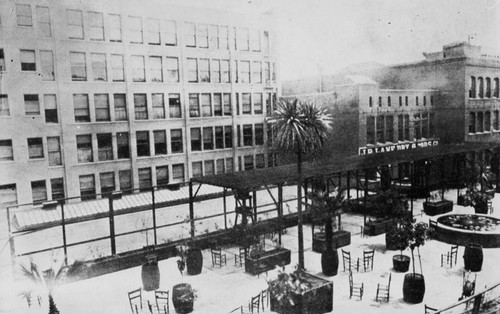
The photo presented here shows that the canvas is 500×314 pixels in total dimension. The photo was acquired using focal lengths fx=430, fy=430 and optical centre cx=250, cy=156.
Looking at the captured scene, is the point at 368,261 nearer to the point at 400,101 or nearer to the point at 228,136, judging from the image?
the point at 228,136

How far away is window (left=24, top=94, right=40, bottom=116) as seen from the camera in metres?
34.7

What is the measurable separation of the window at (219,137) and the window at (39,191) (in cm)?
1683

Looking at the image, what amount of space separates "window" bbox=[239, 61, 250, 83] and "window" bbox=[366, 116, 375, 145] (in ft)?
44.5

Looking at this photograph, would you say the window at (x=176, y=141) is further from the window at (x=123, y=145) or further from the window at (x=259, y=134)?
the window at (x=259, y=134)

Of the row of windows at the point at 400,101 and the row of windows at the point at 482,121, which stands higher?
the row of windows at the point at 400,101

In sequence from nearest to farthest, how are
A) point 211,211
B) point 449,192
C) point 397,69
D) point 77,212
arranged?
point 77,212, point 211,211, point 449,192, point 397,69

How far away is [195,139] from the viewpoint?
143ft

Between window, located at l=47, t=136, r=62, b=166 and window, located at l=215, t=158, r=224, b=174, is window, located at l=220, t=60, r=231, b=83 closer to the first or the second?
window, located at l=215, t=158, r=224, b=174

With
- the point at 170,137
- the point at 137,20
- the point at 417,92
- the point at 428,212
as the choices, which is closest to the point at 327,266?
the point at 428,212

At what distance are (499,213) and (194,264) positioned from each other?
78.8 ft

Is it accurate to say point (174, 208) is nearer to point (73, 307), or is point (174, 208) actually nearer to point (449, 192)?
point (73, 307)

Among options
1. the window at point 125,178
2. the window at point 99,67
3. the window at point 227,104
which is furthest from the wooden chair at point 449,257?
the window at point 99,67

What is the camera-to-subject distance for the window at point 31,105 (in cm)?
3466

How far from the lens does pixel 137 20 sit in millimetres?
39031
